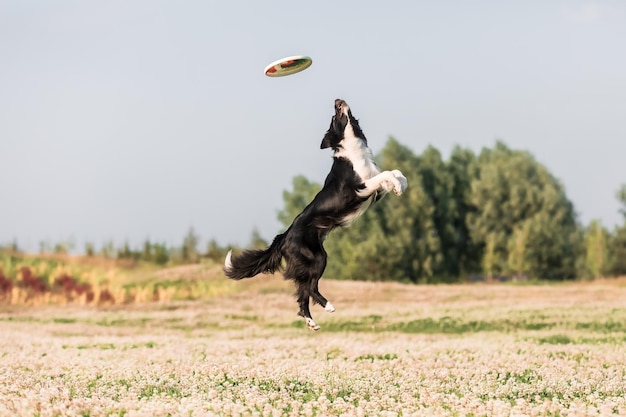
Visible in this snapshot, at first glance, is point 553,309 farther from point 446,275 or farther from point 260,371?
point 446,275

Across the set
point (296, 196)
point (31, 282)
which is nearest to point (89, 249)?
point (31, 282)

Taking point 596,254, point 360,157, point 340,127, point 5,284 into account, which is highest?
point 340,127

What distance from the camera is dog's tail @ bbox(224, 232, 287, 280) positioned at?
7.26 metres

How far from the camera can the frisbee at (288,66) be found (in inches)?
273

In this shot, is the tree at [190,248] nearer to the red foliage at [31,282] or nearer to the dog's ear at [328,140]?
the red foliage at [31,282]

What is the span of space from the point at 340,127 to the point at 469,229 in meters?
56.0

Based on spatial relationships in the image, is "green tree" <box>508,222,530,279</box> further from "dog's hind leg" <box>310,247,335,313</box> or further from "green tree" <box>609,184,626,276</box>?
"dog's hind leg" <box>310,247,335,313</box>

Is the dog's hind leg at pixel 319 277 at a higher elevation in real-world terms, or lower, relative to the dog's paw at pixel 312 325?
higher

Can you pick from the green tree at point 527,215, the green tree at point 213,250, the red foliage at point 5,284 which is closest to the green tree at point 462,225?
the green tree at point 527,215

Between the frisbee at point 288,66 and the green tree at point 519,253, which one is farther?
the green tree at point 519,253

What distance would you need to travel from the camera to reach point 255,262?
7.32 m

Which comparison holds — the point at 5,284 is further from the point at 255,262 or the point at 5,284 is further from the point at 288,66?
the point at 288,66

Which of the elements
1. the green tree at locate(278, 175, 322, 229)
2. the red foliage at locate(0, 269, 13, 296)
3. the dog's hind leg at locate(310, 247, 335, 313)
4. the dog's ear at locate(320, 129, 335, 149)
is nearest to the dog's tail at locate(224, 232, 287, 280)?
the dog's hind leg at locate(310, 247, 335, 313)

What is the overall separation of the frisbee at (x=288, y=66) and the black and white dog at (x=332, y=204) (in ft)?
1.56
